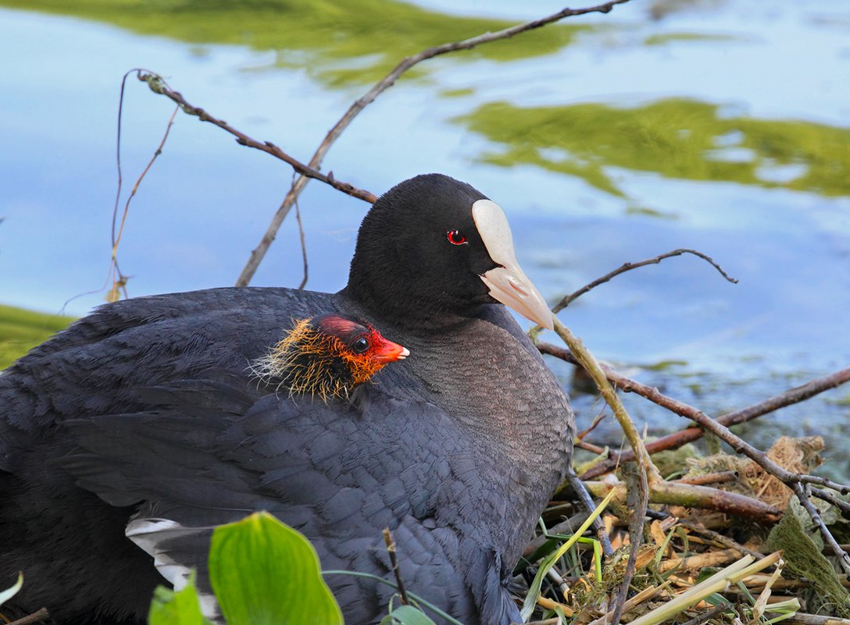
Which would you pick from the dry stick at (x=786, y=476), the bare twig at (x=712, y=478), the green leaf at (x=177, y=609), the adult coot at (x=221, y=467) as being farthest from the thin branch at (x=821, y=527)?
the green leaf at (x=177, y=609)

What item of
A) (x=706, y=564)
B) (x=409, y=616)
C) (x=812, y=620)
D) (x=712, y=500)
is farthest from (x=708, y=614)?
(x=409, y=616)

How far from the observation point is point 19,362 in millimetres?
2811

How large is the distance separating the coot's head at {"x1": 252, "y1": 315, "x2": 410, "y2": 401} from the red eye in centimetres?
58

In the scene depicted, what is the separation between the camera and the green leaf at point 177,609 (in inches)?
72.6

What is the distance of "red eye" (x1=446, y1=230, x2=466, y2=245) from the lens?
124 inches

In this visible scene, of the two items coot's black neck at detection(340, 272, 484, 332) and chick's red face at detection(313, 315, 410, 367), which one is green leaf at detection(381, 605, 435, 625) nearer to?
chick's red face at detection(313, 315, 410, 367)

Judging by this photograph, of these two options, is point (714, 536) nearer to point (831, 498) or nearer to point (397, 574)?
point (831, 498)

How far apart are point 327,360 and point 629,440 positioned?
89 cm

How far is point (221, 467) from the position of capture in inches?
98.1

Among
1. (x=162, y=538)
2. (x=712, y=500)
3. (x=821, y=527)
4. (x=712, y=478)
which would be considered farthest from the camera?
(x=712, y=478)

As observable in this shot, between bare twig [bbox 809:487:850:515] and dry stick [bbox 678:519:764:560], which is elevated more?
bare twig [bbox 809:487:850:515]

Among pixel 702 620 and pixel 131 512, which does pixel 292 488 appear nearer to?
pixel 131 512

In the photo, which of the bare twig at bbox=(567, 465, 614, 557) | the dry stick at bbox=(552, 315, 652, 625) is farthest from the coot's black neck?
the bare twig at bbox=(567, 465, 614, 557)

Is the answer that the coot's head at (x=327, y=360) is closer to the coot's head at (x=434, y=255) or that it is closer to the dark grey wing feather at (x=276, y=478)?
the dark grey wing feather at (x=276, y=478)
